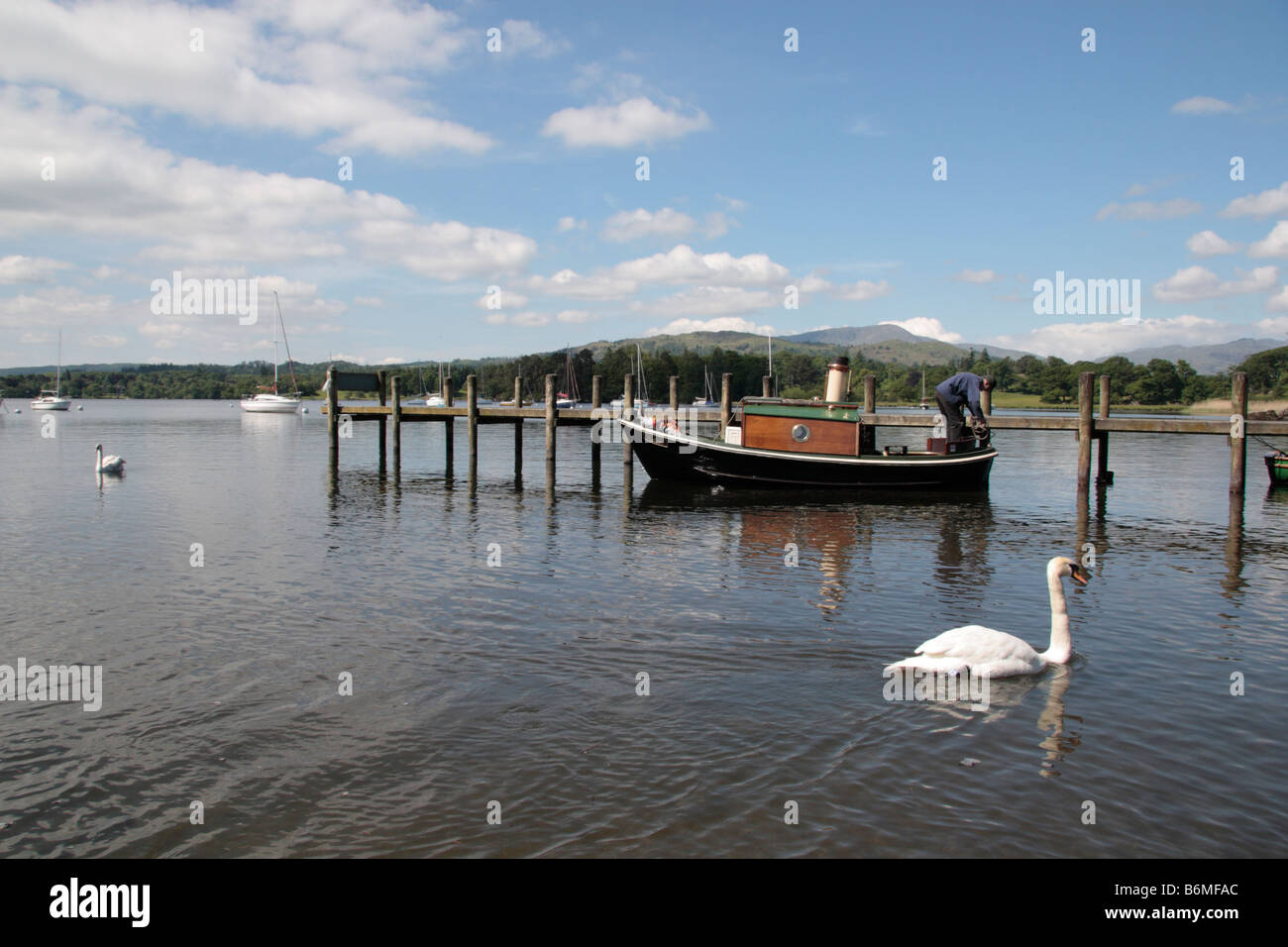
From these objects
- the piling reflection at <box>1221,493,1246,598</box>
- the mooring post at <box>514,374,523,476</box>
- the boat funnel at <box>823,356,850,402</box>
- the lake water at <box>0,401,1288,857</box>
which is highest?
the boat funnel at <box>823,356,850,402</box>

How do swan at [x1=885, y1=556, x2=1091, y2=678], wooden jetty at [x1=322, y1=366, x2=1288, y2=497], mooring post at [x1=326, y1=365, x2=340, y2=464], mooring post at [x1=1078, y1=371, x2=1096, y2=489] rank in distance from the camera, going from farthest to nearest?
1. mooring post at [x1=326, y1=365, x2=340, y2=464]
2. mooring post at [x1=1078, y1=371, x2=1096, y2=489]
3. wooden jetty at [x1=322, y1=366, x2=1288, y2=497]
4. swan at [x1=885, y1=556, x2=1091, y2=678]

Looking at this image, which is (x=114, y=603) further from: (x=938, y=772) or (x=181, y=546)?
(x=938, y=772)

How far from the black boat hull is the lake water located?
6625mm

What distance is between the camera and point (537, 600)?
13375mm

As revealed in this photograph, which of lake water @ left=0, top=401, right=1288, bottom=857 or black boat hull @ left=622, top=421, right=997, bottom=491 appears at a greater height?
black boat hull @ left=622, top=421, right=997, bottom=491

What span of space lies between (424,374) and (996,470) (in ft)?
452

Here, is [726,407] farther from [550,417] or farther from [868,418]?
[550,417]

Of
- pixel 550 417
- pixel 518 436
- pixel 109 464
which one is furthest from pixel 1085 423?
pixel 109 464

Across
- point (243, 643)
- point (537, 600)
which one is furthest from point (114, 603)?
point (537, 600)

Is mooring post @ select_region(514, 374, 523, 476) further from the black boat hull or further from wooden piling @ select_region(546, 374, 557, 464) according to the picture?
the black boat hull

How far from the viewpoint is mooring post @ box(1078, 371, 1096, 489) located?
1007 inches

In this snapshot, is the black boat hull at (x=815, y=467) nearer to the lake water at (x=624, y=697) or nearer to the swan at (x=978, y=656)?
the lake water at (x=624, y=697)

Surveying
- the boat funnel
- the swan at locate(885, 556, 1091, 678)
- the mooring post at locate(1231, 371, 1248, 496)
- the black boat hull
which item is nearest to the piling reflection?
the mooring post at locate(1231, 371, 1248, 496)
